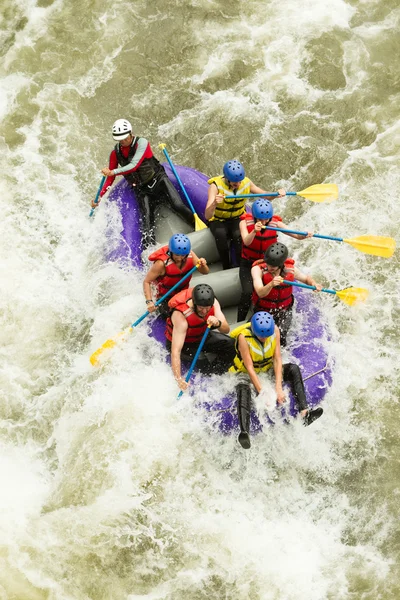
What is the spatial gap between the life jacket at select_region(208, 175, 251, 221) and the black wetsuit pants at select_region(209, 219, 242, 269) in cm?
6

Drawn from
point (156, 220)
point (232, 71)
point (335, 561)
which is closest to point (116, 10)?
point (232, 71)

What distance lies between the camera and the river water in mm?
5281

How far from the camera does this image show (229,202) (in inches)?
238

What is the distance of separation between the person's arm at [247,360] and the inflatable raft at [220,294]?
215 mm

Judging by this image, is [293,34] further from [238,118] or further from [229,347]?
[229,347]

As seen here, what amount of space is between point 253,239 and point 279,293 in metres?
0.58

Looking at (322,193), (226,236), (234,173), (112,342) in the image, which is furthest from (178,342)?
(322,193)

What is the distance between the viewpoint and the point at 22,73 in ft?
30.3

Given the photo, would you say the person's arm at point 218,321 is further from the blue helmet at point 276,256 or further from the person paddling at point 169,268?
the blue helmet at point 276,256

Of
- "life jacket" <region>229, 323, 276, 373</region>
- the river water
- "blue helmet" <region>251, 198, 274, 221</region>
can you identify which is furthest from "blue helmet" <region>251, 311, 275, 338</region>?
"blue helmet" <region>251, 198, 274, 221</region>

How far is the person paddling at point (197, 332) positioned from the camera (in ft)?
17.0

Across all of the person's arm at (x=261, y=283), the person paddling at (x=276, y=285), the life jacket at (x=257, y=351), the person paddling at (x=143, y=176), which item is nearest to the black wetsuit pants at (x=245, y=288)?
the person paddling at (x=276, y=285)

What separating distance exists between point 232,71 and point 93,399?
17.3ft

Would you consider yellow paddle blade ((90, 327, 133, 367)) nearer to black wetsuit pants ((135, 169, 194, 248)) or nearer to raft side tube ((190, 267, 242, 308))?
raft side tube ((190, 267, 242, 308))
